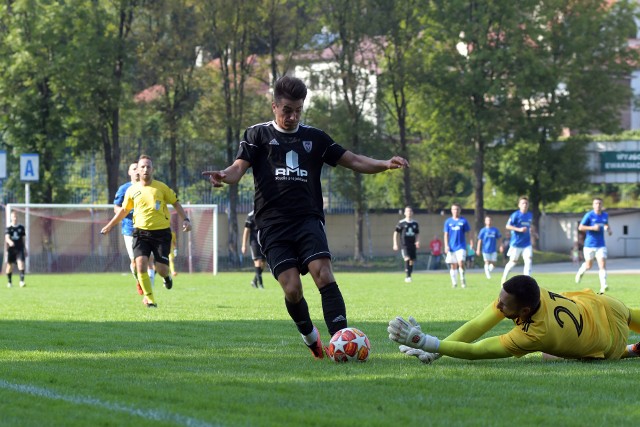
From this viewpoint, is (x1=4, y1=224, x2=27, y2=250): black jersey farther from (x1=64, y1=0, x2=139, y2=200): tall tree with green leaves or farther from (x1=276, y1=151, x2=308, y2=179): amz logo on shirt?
(x1=276, y1=151, x2=308, y2=179): amz logo on shirt

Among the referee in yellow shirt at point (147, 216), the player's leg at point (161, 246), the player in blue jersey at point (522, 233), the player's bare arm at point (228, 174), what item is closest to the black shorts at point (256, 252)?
the player in blue jersey at point (522, 233)

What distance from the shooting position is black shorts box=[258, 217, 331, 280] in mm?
8742

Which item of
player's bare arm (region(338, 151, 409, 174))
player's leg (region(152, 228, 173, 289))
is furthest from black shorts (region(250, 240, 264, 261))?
player's bare arm (region(338, 151, 409, 174))

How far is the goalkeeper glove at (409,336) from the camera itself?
833 centimetres

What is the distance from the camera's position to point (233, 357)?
907cm

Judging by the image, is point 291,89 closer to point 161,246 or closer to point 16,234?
→ point 161,246

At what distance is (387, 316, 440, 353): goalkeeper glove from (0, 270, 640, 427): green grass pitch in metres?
0.18

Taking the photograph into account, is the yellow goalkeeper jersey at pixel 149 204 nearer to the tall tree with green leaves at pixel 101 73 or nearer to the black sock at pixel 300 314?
the black sock at pixel 300 314

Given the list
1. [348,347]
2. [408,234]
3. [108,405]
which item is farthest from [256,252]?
[108,405]

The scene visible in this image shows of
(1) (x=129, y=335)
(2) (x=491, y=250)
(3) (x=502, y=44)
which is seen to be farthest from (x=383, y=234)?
(1) (x=129, y=335)

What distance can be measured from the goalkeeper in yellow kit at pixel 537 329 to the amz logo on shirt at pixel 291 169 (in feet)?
4.65

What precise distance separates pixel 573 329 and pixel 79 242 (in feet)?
96.8

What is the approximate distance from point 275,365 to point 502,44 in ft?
142

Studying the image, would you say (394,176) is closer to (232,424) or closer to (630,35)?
(630,35)
